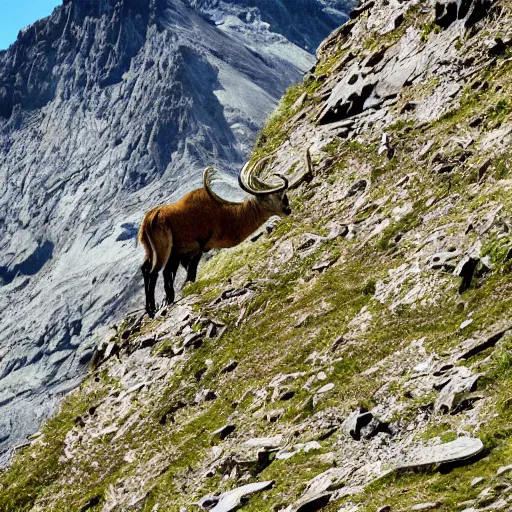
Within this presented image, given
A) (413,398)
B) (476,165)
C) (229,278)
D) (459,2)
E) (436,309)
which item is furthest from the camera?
(459,2)

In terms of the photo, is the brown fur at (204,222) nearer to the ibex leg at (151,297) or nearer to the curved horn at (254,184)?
the curved horn at (254,184)

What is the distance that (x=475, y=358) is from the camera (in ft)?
29.7

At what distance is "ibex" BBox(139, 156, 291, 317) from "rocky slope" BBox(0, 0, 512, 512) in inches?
25.4

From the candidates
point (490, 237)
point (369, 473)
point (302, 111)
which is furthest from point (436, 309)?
point (302, 111)

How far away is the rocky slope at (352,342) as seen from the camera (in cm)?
830

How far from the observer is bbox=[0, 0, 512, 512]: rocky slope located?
8305 mm

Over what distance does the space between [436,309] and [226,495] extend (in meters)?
4.02

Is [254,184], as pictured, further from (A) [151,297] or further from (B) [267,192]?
(A) [151,297]

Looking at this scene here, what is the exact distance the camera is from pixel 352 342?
1148 centimetres

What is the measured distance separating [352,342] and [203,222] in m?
6.21

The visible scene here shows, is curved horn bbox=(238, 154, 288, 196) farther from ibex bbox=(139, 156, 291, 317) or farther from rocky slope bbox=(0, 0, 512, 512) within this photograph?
rocky slope bbox=(0, 0, 512, 512)

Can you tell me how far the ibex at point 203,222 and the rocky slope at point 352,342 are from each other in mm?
646

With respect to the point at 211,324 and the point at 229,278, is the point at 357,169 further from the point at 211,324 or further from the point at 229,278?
the point at 211,324

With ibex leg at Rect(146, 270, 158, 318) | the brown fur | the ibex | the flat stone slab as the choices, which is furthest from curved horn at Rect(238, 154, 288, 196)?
the flat stone slab
